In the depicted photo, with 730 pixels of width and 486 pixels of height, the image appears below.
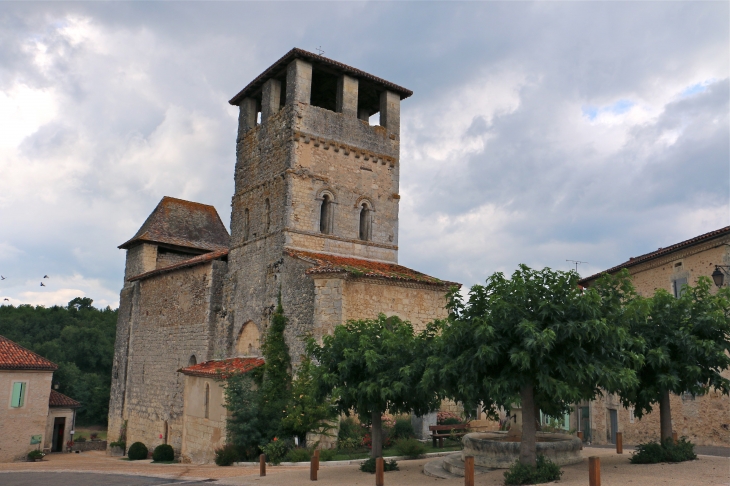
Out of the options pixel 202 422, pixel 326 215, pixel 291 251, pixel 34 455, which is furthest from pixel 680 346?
pixel 34 455

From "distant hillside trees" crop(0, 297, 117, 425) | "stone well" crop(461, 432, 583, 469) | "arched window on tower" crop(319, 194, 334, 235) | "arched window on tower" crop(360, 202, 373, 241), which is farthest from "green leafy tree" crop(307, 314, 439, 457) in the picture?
"distant hillside trees" crop(0, 297, 117, 425)

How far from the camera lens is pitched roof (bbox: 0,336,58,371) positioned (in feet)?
91.6

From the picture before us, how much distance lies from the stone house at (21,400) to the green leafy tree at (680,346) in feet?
85.9

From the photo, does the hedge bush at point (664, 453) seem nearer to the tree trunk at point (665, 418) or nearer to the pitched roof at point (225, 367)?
the tree trunk at point (665, 418)

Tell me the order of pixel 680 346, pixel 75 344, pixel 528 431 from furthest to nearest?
pixel 75 344 < pixel 680 346 < pixel 528 431

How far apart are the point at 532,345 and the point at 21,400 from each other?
26253 mm

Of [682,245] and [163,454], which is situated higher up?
[682,245]

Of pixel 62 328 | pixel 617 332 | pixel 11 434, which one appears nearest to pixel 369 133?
pixel 617 332

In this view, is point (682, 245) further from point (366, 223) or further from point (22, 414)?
point (22, 414)

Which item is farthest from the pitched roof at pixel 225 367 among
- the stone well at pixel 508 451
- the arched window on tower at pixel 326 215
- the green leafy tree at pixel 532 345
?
the green leafy tree at pixel 532 345

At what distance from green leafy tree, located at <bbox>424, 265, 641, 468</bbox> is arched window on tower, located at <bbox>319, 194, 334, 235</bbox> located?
10.8 metres

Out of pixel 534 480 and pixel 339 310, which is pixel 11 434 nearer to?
pixel 339 310

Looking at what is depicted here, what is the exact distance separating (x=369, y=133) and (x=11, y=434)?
69.4ft

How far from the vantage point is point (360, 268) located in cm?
2036
